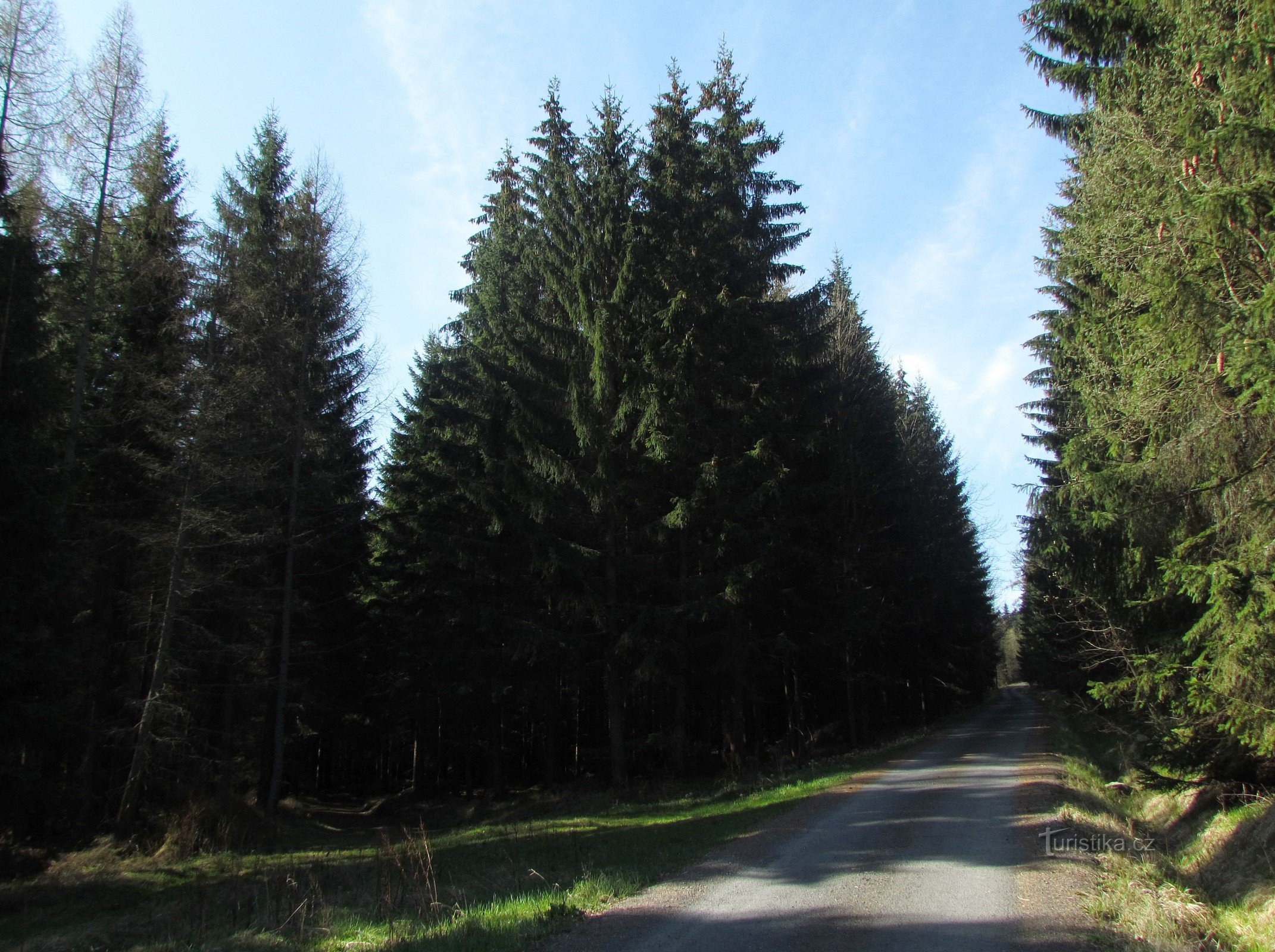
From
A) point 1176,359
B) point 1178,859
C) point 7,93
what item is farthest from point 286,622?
point 1176,359

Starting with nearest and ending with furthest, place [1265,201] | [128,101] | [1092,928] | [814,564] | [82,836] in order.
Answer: [1092,928] → [1265,201] → [82,836] → [128,101] → [814,564]

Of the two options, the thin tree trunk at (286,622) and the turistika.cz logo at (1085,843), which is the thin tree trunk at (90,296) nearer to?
the thin tree trunk at (286,622)

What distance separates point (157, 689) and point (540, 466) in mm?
9803

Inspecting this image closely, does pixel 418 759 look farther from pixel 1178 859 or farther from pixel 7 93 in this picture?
pixel 1178 859

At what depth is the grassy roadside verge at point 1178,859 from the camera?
6266mm

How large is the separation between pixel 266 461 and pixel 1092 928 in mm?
18766

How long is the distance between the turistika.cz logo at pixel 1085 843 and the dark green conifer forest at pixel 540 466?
201 cm

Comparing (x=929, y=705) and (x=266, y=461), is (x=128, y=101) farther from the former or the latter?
A: (x=929, y=705)

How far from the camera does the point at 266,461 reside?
18781 millimetres

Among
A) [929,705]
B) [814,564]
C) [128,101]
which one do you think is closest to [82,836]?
[128,101]

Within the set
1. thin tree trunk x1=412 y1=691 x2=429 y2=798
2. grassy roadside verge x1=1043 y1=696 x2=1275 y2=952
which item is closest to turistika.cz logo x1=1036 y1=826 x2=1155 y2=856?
grassy roadside verge x1=1043 y1=696 x2=1275 y2=952

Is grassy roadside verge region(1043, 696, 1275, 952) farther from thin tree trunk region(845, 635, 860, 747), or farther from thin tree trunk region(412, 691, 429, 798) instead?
thin tree trunk region(412, 691, 429, 798)

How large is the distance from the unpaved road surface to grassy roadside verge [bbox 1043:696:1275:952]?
44 centimetres

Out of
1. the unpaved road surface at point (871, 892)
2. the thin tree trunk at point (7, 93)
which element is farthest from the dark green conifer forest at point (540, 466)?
the unpaved road surface at point (871, 892)
